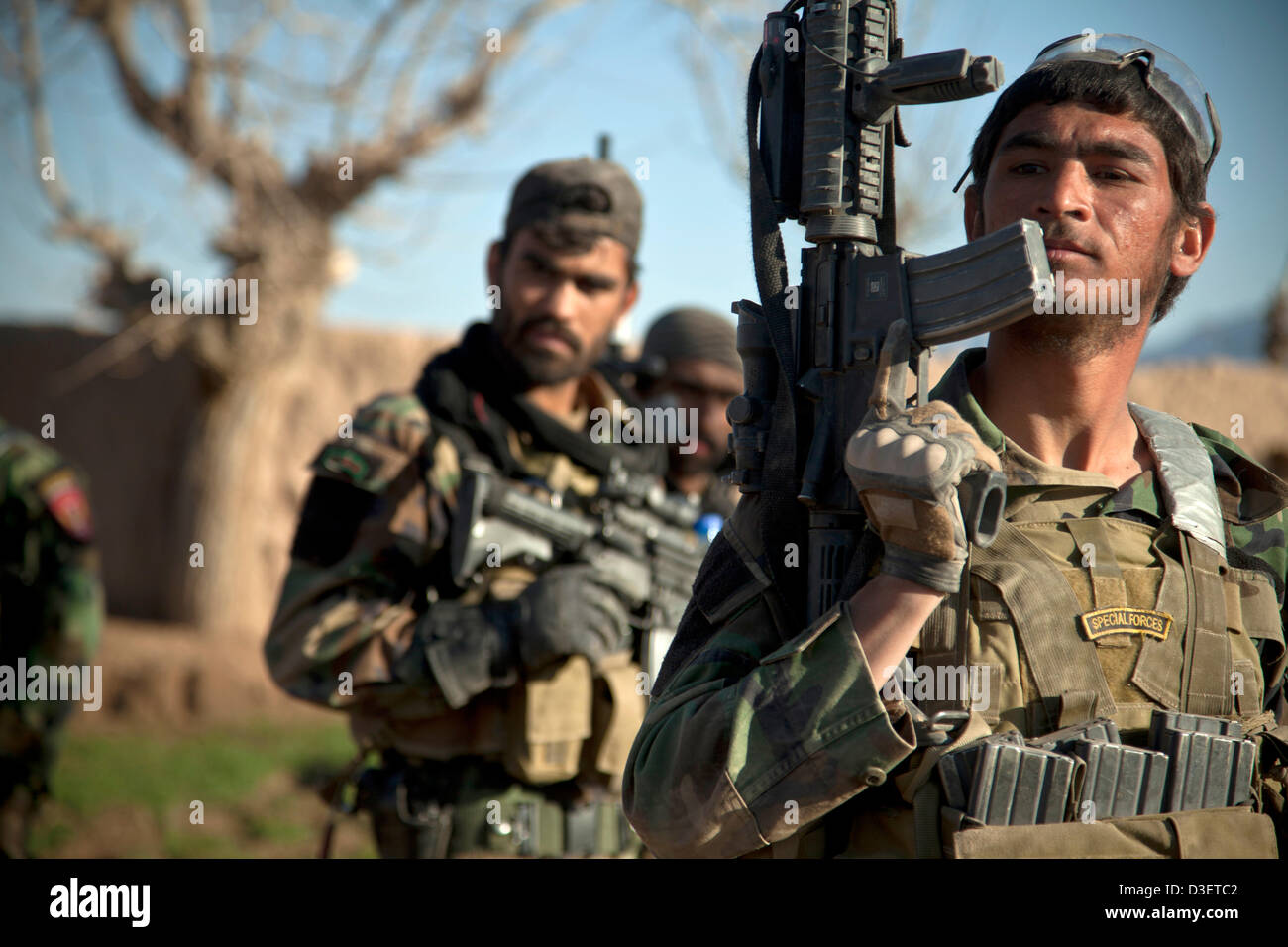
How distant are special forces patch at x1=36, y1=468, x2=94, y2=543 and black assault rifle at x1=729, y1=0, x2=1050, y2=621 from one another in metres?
3.21

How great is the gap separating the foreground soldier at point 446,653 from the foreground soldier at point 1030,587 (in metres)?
1.43

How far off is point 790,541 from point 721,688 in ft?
0.94

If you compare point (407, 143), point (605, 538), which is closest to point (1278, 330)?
point (407, 143)

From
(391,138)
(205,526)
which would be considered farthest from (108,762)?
(391,138)

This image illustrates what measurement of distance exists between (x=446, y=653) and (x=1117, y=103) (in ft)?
6.93

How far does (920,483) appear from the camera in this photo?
1.68 metres

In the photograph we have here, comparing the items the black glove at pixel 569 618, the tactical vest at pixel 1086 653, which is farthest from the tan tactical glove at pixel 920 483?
the black glove at pixel 569 618

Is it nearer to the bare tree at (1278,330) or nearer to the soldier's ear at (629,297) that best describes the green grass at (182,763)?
the soldier's ear at (629,297)

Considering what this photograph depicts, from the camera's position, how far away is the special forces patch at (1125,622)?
2002 mm
